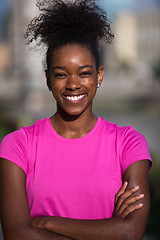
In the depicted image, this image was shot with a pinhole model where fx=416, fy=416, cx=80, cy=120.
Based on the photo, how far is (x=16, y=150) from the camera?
101 inches

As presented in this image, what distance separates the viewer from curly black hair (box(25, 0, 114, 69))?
2727 millimetres

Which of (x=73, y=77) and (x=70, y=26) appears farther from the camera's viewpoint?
(x=70, y=26)

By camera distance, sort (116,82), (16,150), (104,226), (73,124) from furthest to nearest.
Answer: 1. (116,82)
2. (73,124)
3. (16,150)
4. (104,226)

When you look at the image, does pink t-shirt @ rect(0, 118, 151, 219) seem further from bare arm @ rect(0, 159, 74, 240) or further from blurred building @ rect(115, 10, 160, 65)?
blurred building @ rect(115, 10, 160, 65)

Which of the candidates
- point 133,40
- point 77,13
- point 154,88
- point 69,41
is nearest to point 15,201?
point 69,41

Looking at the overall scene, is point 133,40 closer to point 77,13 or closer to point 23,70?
point 23,70

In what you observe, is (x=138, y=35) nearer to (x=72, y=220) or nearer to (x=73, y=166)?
(x=73, y=166)

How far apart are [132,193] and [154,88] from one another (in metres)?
39.6

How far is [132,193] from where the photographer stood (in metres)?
2.52

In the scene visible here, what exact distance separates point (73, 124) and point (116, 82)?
5865 cm

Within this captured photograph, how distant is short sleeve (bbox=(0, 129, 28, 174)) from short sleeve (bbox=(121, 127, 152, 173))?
2.02 ft

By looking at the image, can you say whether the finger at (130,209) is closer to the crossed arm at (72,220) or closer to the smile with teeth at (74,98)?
the crossed arm at (72,220)

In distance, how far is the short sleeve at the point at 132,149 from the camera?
8.46 feet

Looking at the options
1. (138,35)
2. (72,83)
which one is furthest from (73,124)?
(138,35)
